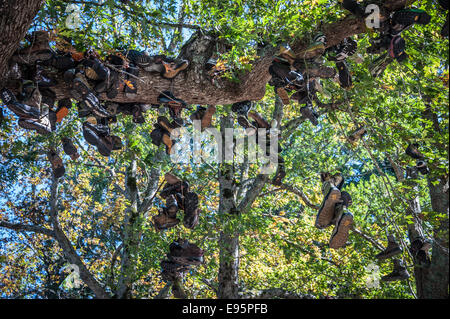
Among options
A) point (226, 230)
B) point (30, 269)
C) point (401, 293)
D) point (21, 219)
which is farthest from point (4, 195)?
point (401, 293)

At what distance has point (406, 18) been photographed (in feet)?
7.93

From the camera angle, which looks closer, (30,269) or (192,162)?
(192,162)

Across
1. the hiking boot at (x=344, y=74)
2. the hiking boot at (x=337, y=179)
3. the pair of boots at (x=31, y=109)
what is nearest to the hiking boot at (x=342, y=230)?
the hiking boot at (x=337, y=179)

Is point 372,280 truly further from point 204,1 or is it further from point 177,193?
point 204,1

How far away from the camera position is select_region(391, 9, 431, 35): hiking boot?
2.36m

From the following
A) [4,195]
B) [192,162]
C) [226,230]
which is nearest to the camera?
[226,230]

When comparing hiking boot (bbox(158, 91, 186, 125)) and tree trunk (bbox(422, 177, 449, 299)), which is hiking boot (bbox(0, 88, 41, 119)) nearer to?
hiking boot (bbox(158, 91, 186, 125))

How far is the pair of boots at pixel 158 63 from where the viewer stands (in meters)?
3.01

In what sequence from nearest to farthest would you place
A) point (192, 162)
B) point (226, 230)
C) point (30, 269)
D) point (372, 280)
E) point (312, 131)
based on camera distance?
point (226, 230) → point (372, 280) → point (192, 162) → point (312, 131) → point (30, 269)

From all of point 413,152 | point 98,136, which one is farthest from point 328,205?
point 98,136

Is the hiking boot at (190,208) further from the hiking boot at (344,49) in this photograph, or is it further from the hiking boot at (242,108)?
the hiking boot at (344,49)

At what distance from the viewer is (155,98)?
10.7 feet

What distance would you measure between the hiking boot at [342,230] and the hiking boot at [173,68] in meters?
1.71
